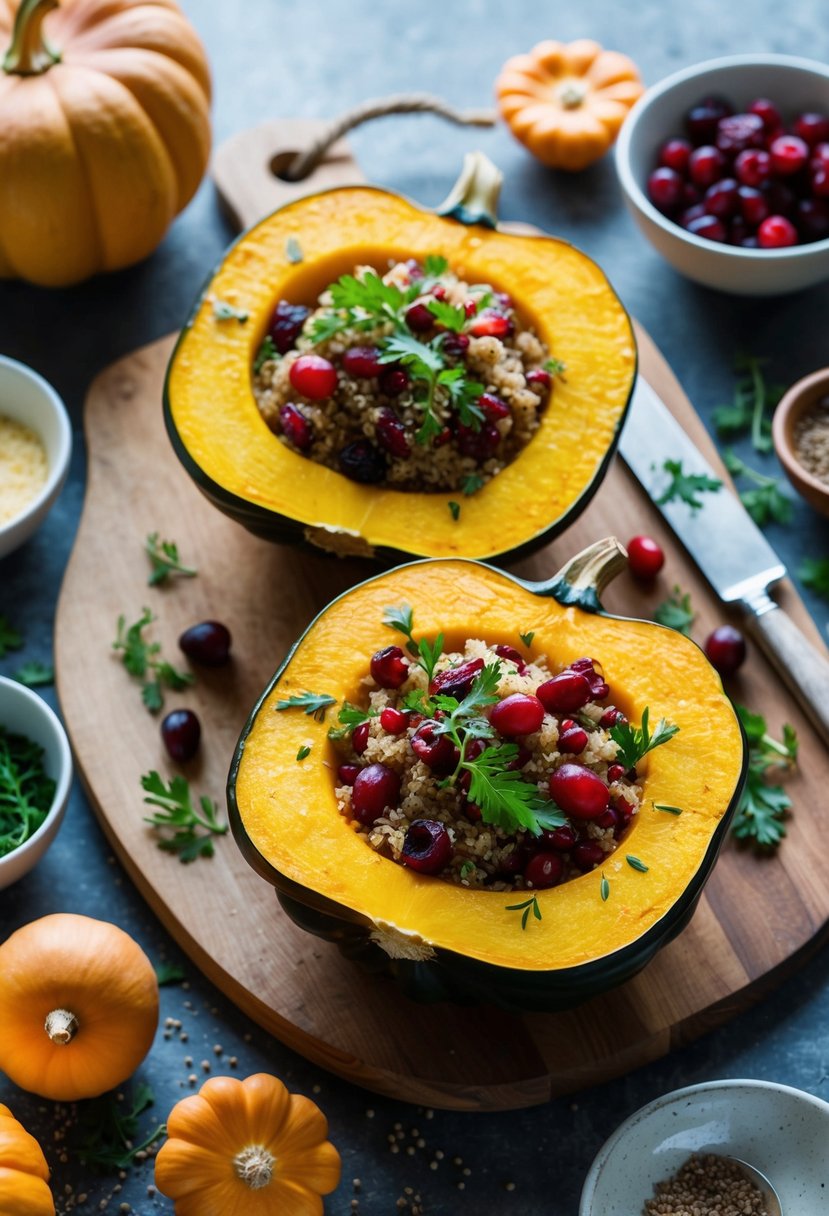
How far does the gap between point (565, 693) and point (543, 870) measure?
33 cm

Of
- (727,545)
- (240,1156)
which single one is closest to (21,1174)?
(240,1156)

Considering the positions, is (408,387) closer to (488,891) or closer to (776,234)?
(488,891)

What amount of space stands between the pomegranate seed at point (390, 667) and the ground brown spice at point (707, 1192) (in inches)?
43.2

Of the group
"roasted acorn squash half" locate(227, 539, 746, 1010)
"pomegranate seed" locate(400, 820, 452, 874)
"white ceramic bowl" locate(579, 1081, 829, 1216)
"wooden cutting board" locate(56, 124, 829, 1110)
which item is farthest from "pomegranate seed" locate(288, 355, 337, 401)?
"white ceramic bowl" locate(579, 1081, 829, 1216)

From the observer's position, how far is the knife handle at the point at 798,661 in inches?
125

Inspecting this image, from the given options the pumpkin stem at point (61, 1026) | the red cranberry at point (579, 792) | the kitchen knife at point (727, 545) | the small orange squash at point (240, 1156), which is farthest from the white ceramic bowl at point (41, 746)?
the kitchen knife at point (727, 545)

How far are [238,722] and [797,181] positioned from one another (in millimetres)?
2090

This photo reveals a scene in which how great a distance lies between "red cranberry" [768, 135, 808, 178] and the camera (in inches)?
148

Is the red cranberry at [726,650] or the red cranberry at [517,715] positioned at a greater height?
the red cranberry at [517,715]

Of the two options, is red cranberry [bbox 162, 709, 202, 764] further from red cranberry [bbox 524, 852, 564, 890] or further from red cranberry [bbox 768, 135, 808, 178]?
red cranberry [bbox 768, 135, 808, 178]

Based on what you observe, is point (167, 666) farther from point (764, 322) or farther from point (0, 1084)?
point (764, 322)

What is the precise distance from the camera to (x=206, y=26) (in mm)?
4484

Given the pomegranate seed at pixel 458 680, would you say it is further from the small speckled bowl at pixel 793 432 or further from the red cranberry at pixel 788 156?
the red cranberry at pixel 788 156

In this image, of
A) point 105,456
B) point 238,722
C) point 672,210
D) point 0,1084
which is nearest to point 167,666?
point 238,722
